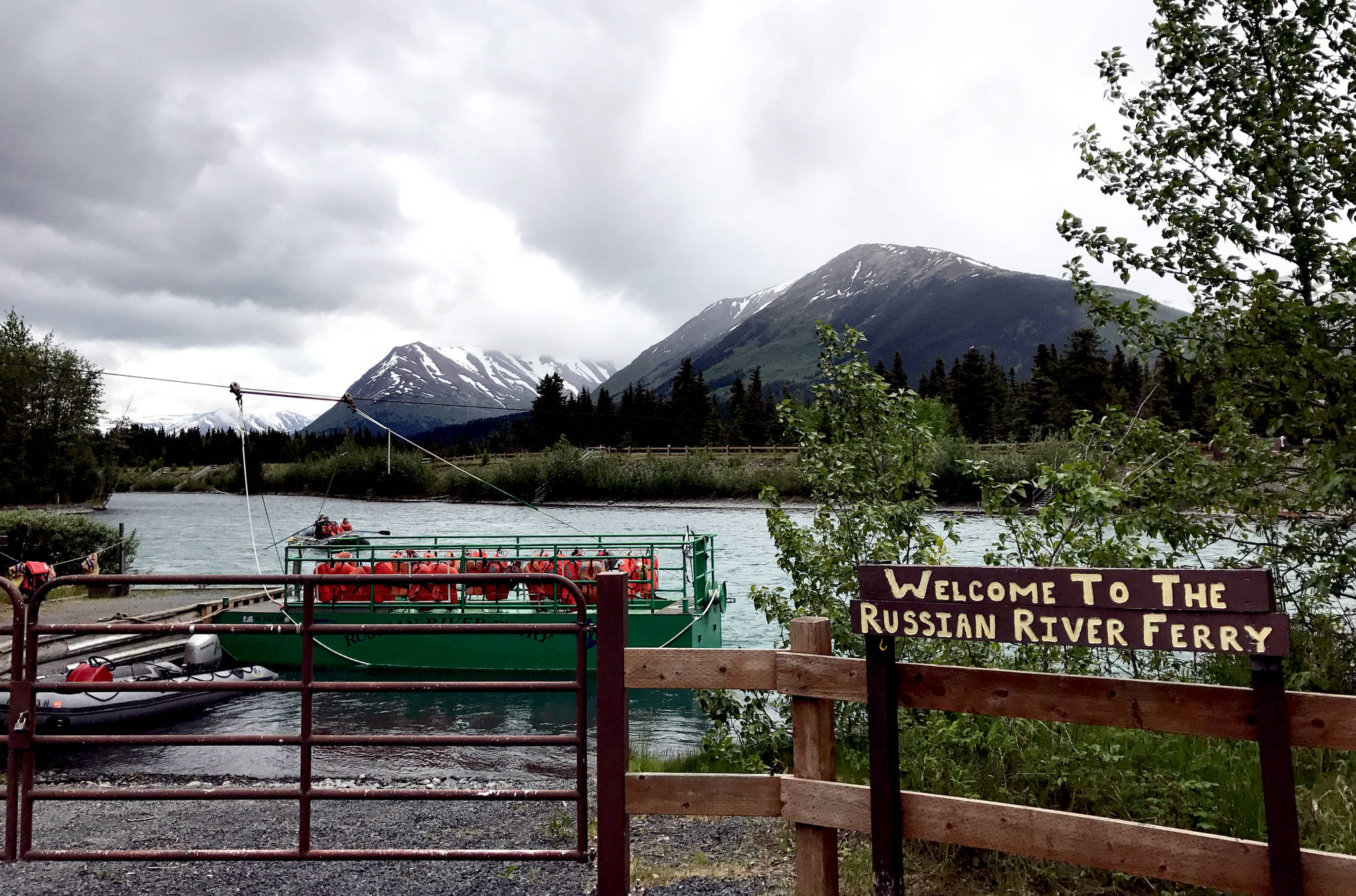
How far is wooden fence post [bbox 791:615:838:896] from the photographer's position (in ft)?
14.2

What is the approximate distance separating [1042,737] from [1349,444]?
278 cm

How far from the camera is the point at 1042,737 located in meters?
5.94

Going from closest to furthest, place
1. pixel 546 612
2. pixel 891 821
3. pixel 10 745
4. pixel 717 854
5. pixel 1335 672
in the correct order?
pixel 891 821
pixel 10 745
pixel 717 854
pixel 1335 672
pixel 546 612

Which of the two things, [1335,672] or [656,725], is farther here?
[656,725]

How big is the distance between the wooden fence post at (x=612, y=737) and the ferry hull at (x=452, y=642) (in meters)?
10.6

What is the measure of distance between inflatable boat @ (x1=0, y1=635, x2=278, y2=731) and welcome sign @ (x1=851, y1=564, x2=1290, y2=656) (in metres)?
9.09

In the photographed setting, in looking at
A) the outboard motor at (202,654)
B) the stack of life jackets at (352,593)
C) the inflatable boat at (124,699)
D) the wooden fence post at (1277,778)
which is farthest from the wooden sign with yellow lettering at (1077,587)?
the outboard motor at (202,654)

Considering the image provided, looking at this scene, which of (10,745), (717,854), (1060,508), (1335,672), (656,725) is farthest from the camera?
(656,725)

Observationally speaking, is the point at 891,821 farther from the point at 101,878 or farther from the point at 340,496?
the point at 340,496

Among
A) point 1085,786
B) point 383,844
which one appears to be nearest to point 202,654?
point 383,844

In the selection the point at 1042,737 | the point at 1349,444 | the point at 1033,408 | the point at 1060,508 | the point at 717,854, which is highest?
the point at 1033,408

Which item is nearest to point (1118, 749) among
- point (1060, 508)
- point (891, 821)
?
point (1060, 508)

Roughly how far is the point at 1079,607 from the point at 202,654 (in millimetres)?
16860

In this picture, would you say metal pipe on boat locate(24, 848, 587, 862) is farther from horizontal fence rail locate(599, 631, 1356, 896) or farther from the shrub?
the shrub
